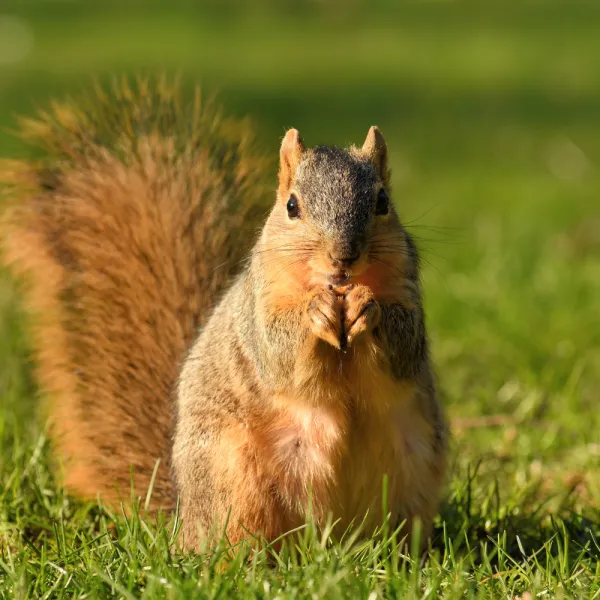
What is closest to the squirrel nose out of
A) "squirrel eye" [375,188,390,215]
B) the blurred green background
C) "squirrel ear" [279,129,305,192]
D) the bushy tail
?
"squirrel eye" [375,188,390,215]

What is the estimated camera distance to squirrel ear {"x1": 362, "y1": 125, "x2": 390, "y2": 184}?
216 cm

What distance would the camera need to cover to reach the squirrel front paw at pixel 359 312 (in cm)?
191

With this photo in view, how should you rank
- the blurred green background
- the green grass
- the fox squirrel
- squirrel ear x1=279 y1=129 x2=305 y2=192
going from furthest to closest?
the blurred green background → squirrel ear x1=279 y1=129 x2=305 y2=192 → the fox squirrel → the green grass

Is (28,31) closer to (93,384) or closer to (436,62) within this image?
(436,62)

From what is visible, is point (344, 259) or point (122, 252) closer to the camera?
point (344, 259)

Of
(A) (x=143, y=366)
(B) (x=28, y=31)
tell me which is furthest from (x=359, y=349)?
(B) (x=28, y=31)

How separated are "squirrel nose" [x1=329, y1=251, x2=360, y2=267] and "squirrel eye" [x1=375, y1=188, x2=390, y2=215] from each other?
0.49 feet

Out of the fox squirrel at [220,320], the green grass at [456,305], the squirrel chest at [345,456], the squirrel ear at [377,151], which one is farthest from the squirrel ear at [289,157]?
the squirrel chest at [345,456]

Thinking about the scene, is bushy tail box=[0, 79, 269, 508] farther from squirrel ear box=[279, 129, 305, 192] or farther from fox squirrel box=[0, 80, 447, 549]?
squirrel ear box=[279, 129, 305, 192]

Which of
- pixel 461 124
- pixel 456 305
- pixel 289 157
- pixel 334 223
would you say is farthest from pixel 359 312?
pixel 461 124

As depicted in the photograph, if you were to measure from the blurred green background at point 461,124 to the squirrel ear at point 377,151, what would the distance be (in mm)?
144

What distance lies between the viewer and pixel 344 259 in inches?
73.3

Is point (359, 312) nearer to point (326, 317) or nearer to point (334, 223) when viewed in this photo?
point (326, 317)

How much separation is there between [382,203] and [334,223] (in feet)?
0.50
